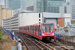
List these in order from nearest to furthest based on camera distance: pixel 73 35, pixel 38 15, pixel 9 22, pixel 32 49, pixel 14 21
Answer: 1. pixel 32 49
2. pixel 73 35
3. pixel 38 15
4. pixel 14 21
5. pixel 9 22

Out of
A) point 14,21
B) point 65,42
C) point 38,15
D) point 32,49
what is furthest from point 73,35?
point 14,21

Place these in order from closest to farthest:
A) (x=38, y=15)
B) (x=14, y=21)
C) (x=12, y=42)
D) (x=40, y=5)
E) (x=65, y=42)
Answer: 1. (x=12, y=42)
2. (x=65, y=42)
3. (x=38, y=15)
4. (x=14, y=21)
5. (x=40, y=5)

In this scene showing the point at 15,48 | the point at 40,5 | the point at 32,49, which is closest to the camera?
the point at 15,48

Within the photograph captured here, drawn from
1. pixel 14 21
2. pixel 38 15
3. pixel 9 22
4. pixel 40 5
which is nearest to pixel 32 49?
pixel 38 15

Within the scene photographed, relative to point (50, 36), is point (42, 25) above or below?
above

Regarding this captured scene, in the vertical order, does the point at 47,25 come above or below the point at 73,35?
above

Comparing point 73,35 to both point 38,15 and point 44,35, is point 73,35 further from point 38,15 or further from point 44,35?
point 38,15

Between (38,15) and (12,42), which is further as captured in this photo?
(38,15)

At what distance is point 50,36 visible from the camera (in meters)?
21.5

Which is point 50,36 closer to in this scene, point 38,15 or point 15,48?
point 15,48

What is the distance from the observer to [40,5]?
197 metres

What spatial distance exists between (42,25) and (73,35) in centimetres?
563

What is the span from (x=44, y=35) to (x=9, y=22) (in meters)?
139

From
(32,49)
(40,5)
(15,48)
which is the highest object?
(40,5)
